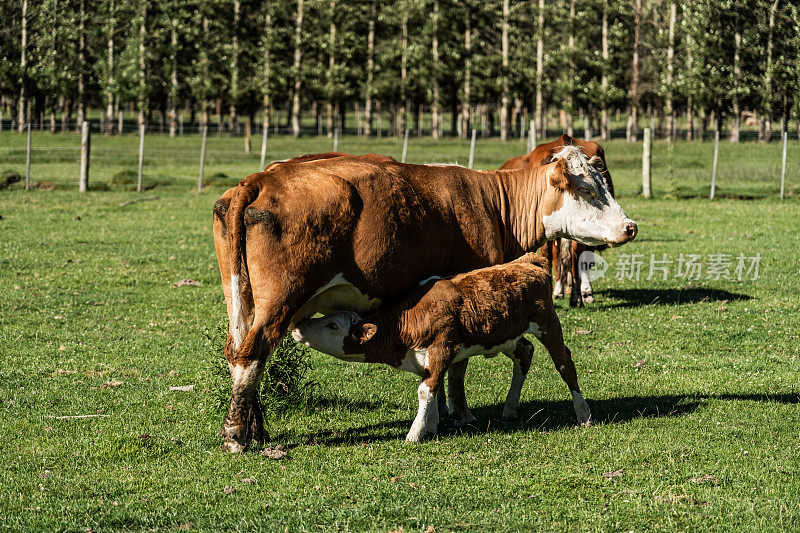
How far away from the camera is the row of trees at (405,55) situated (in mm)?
59812

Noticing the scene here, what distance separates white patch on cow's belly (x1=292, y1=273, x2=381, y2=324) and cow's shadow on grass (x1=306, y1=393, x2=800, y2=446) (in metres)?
1.17

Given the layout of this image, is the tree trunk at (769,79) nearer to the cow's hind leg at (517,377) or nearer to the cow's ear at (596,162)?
the cow's ear at (596,162)

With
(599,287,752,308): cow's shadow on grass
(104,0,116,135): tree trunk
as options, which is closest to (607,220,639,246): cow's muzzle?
(599,287,752,308): cow's shadow on grass

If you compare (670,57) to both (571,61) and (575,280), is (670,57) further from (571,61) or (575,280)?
(575,280)

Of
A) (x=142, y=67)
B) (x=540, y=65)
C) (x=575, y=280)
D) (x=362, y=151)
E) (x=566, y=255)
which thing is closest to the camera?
(x=575, y=280)

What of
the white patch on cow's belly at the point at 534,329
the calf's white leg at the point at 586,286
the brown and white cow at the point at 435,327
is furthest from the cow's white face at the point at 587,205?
the calf's white leg at the point at 586,286

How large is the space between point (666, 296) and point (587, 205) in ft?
23.9

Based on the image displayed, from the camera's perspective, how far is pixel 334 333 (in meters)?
7.08

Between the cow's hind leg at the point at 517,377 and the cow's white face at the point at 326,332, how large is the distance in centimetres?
183

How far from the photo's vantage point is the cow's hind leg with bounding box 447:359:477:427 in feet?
26.1

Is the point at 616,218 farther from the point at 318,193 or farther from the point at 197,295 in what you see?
the point at 197,295

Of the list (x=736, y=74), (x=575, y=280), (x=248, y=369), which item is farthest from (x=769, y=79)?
(x=248, y=369)

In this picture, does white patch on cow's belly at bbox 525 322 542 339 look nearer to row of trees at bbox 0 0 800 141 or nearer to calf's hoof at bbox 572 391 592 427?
calf's hoof at bbox 572 391 592 427

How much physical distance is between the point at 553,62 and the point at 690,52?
967 cm
